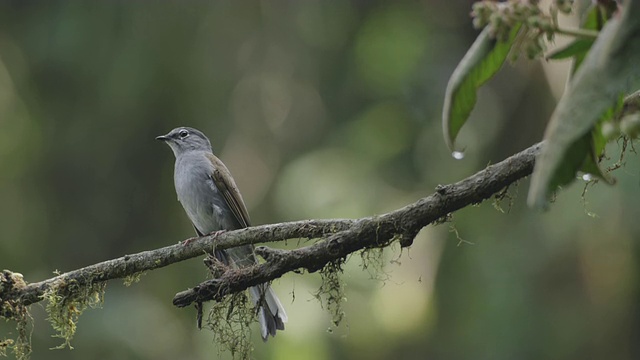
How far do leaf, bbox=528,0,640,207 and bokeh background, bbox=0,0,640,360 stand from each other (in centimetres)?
760

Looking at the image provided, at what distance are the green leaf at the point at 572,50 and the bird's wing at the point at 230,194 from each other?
4638 millimetres

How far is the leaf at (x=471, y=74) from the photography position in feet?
4.76

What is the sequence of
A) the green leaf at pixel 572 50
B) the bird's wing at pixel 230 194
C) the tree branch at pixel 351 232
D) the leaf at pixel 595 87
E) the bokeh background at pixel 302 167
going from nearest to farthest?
the leaf at pixel 595 87, the green leaf at pixel 572 50, the tree branch at pixel 351 232, the bird's wing at pixel 230 194, the bokeh background at pixel 302 167

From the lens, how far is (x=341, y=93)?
14.0m

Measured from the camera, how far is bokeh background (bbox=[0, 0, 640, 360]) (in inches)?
379

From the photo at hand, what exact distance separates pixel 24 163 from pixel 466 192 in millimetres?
10959

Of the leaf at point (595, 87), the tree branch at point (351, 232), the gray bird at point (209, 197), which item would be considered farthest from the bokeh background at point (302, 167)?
the leaf at point (595, 87)

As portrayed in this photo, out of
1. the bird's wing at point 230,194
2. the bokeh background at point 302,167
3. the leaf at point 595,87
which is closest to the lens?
the leaf at point 595,87

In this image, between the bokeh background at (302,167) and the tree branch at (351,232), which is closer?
the tree branch at (351,232)

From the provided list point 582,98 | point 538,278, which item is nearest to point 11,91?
point 538,278

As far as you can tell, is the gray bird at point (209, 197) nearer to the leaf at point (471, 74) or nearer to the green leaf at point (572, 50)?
the leaf at point (471, 74)

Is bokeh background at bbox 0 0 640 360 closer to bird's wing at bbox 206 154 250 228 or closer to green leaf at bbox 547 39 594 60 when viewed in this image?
bird's wing at bbox 206 154 250 228

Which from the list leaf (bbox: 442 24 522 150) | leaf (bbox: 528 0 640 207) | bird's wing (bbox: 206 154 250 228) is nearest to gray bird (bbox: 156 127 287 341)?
bird's wing (bbox: 206 154 250 228)

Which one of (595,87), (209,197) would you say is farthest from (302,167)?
(595,87)
